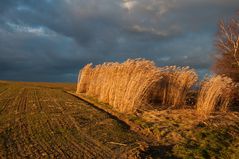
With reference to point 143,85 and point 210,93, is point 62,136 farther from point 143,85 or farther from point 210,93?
point 210,93

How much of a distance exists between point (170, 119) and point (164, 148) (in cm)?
360

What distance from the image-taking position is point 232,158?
763 centimetres

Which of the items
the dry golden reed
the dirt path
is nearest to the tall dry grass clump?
the dry golden reed

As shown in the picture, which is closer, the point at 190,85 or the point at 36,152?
the point at 36,152

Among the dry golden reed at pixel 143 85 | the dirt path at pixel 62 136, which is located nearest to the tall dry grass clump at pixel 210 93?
the dry golden reed at pixel 143 85

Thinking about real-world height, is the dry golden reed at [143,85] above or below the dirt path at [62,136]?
above

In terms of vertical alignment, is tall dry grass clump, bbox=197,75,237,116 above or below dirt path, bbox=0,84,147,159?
above

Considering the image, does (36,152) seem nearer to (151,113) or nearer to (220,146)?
(220,146)

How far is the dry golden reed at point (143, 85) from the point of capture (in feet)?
42.9

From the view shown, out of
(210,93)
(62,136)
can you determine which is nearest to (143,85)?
(210,93)

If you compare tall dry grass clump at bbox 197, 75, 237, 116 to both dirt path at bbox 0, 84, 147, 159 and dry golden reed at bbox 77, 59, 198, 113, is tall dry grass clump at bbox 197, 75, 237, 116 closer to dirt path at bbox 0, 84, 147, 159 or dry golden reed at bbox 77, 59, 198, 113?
dry golden reed at bbox 77, 59, 198, 113

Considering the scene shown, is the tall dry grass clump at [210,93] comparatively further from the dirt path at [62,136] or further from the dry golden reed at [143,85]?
the dirt path at [62,136]

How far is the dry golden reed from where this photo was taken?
13086mm

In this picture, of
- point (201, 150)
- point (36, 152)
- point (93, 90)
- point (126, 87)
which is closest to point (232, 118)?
point (126, 87)
